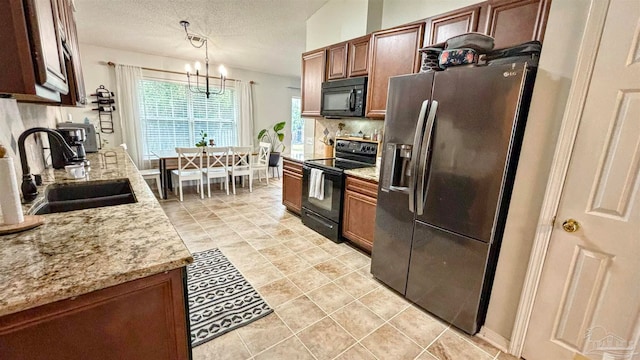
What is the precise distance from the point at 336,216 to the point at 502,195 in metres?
1.70

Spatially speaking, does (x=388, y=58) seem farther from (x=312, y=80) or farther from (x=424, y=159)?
(x=424, y=159)

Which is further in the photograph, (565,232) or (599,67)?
(565,232)

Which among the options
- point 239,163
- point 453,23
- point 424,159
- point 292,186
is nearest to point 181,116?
point 239,163

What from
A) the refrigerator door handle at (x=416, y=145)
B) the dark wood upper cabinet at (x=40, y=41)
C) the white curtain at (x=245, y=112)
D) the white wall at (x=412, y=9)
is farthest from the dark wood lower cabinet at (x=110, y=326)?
the white curtain at (x=245, y=112)

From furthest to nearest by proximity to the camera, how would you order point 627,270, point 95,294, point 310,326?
1. point 310,326
2. point 627,270
3. point 95,294

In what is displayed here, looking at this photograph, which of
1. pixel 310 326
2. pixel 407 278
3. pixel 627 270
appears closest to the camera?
pixel 627 270

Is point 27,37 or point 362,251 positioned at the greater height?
point 27,37

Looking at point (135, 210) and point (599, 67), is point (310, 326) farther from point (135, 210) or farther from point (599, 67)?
point (599, 67)

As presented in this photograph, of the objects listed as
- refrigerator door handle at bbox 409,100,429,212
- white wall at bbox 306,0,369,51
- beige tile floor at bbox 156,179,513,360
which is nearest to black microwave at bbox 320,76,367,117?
white wall at bbox 306,0,369,51

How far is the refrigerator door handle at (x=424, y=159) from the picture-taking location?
5.51 feet

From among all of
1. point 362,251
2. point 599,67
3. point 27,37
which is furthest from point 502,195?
point 27,37

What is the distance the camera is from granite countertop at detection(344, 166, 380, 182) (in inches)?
97.4

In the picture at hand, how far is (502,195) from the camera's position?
1.51 meters

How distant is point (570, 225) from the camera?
133 cm
